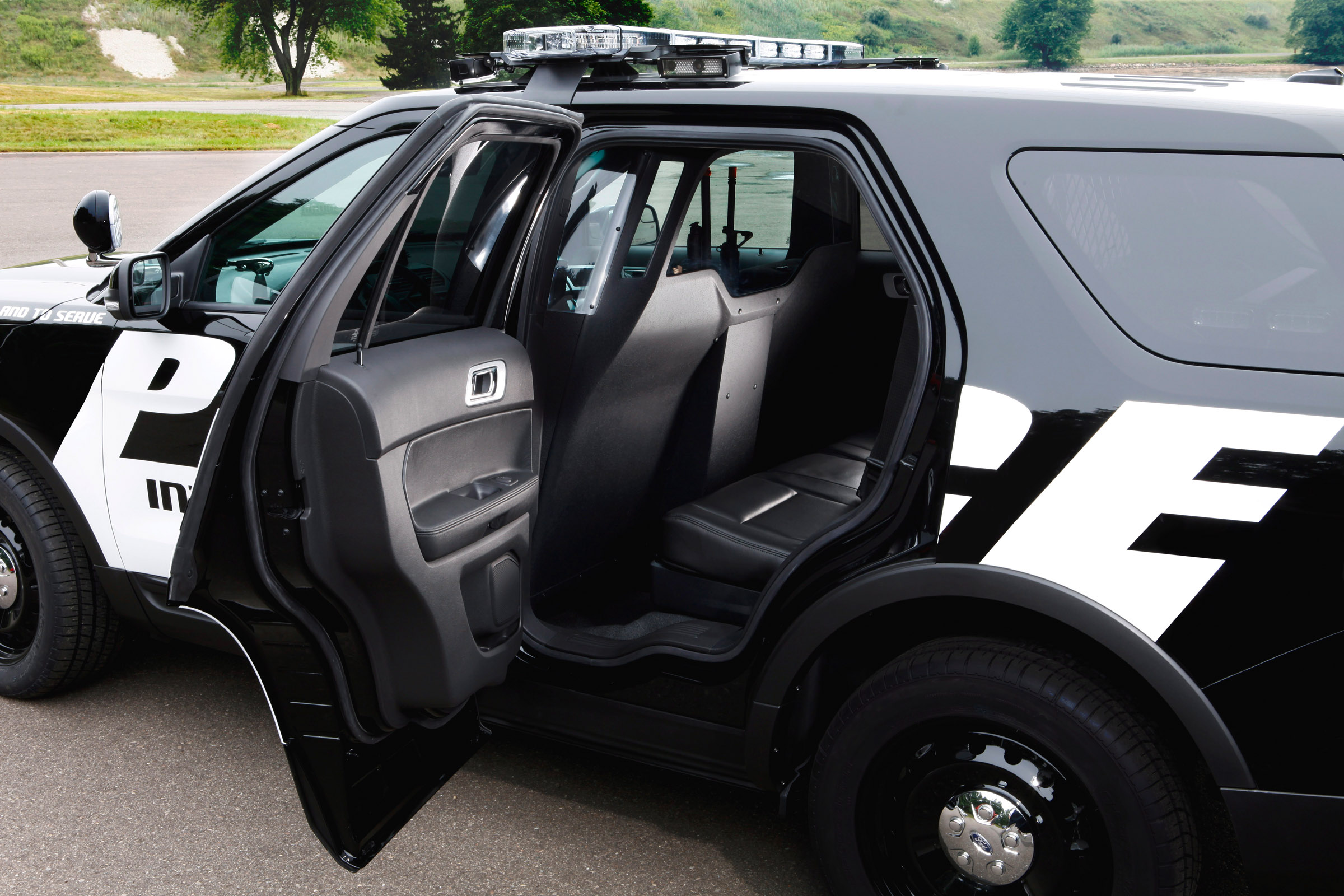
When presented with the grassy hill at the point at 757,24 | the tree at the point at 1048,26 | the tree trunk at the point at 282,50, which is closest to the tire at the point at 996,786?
the tree at the point at 1048,26

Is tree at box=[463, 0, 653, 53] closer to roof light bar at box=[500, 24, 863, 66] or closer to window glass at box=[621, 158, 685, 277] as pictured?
roof light bar at box=[500, 24, 863, 66]

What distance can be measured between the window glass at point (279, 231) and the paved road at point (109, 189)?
6835 mm

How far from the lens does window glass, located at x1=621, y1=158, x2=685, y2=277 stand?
8.48 feet

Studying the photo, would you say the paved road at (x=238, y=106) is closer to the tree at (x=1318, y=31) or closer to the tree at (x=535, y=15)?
the tree at (x=535, y=15)

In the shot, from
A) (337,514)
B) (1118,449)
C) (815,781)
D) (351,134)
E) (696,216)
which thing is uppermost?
(351,134)

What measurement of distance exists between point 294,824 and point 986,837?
1649 millimetres

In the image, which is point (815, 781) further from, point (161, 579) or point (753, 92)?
point (161, 579)

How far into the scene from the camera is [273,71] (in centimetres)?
5078

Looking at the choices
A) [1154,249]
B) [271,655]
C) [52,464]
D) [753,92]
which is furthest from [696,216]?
[52,464]

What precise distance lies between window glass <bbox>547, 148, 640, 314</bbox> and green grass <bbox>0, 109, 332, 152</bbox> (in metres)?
22.3

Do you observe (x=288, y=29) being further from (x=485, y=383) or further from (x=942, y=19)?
(x=485, y=383)

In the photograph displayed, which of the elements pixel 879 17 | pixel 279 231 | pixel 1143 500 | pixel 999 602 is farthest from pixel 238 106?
pixel 1143 500

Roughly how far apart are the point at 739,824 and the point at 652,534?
85 centimetres

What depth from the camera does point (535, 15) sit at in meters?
30.7
